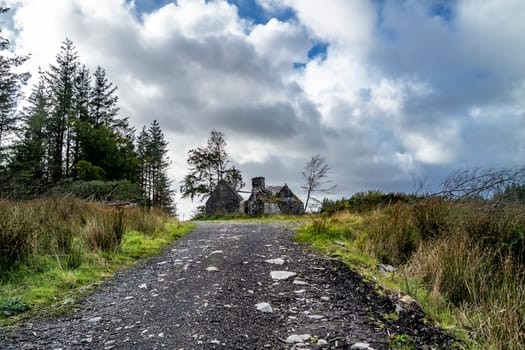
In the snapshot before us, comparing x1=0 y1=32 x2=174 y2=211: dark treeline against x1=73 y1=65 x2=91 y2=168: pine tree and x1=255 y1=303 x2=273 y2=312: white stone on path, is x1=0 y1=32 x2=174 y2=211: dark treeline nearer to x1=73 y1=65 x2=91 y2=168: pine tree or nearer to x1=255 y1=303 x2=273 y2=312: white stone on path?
x1=73 y1=65 x2=91 y2=168: pine tree

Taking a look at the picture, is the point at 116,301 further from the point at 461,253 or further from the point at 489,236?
the point at 489,236

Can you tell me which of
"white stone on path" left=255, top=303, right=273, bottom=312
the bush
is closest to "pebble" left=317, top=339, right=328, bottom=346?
"white stone on path" left=255, top=303, right=273, bottom=312

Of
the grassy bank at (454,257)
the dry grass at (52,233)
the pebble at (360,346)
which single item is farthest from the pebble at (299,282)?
the dry grass at (52,233)

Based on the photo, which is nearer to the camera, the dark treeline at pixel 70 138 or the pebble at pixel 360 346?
the pebble at pixel 360 346

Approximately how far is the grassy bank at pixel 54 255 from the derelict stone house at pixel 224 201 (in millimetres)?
22989

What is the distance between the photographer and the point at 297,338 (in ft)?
8.25

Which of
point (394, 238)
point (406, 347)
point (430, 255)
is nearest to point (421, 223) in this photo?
point (394, 238)

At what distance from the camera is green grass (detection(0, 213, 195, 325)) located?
332cm

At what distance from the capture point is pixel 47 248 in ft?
16.6

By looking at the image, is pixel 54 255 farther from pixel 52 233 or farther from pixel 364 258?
pixel 364 258

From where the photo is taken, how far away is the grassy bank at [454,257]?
8.27 feet

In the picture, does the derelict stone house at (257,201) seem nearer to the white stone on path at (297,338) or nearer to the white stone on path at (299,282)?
the white stone on path at (299,282)

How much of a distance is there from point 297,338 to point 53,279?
11.7 ft

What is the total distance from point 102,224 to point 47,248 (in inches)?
39.6
